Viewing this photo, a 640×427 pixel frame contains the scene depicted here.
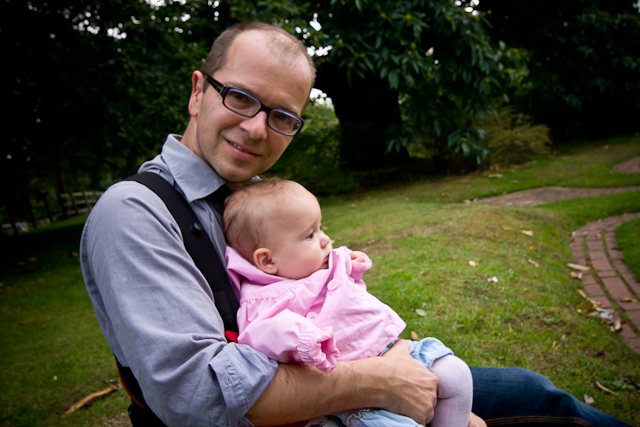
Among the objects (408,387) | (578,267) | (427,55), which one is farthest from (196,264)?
(427,55)

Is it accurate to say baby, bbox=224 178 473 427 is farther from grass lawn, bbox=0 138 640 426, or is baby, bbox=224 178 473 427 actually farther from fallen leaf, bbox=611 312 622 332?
fallen leaf, bbox=611 312 622 332

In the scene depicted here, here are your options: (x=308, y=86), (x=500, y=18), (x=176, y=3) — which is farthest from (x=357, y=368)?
(x=500, y=18)

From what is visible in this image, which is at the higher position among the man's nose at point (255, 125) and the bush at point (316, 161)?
the man's nose at point (255, 125)

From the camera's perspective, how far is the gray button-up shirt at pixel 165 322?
1.04 metres

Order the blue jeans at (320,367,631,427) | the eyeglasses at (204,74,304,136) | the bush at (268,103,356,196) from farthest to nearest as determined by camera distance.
A: the bush at (268,103,356,196)
the blue jeans at (320,367,631,427)
the eyeglasses at (204,74,304,136)

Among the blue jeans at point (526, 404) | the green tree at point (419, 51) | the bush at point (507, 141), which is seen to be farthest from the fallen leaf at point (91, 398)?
the bush at point (507, 141)

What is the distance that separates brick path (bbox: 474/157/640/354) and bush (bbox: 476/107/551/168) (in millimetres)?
3040

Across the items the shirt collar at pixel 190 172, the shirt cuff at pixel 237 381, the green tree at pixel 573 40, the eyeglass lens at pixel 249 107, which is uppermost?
the green tree at pixel 573 40

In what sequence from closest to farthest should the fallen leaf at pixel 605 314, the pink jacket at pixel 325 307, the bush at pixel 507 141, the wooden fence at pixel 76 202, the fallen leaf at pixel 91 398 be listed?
the pink jacket at pixel 325 307 → the fallen leaf at pixel 91 398 → the fallen leaf at pixel 605 314 → the bush at pixel 507 141 → the wooden fence at pixel 76 202

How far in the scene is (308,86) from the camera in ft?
5.67

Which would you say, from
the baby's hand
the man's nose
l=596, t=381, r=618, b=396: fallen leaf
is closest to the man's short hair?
the man's nose

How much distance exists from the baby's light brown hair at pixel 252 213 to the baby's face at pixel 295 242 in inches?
1.0

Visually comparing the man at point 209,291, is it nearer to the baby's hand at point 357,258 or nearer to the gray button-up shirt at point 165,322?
the gray button-up shirt at point 165,322

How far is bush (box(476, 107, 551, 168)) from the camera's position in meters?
10.0
